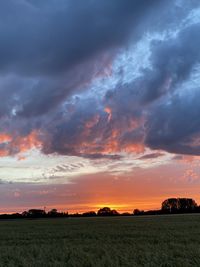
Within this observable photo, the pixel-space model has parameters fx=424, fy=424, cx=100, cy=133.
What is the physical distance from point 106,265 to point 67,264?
1.69 m

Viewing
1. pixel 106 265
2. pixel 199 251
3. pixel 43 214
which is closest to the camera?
pixel 106 265

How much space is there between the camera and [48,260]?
60.7 feet

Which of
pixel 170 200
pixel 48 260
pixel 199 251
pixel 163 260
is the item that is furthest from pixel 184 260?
pixel 170 200

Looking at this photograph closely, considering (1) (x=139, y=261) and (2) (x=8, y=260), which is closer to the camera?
(1) (x=139, y=261)

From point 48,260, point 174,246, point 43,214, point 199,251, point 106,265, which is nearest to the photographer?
point 106,265

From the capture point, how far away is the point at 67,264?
17.1m

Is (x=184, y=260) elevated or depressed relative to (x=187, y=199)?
depressed

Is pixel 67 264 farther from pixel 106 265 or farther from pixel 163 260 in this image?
pixel 163 260

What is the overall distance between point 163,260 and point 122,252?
10.9 ft

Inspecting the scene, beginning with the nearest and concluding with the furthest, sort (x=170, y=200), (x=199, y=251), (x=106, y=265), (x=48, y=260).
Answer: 1. (x=106, y=265)
2. (x=48, y=260)
3. (x=199, y=251)
4. (x=170, y=200)

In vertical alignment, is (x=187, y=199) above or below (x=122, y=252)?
above

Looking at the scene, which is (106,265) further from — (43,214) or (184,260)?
(43,214)

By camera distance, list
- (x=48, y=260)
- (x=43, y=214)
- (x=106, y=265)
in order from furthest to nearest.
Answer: (x=43, y=214), (x=48, y=260), (x=106, y=265)

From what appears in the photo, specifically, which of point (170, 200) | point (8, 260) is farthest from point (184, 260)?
point (170, 200)
